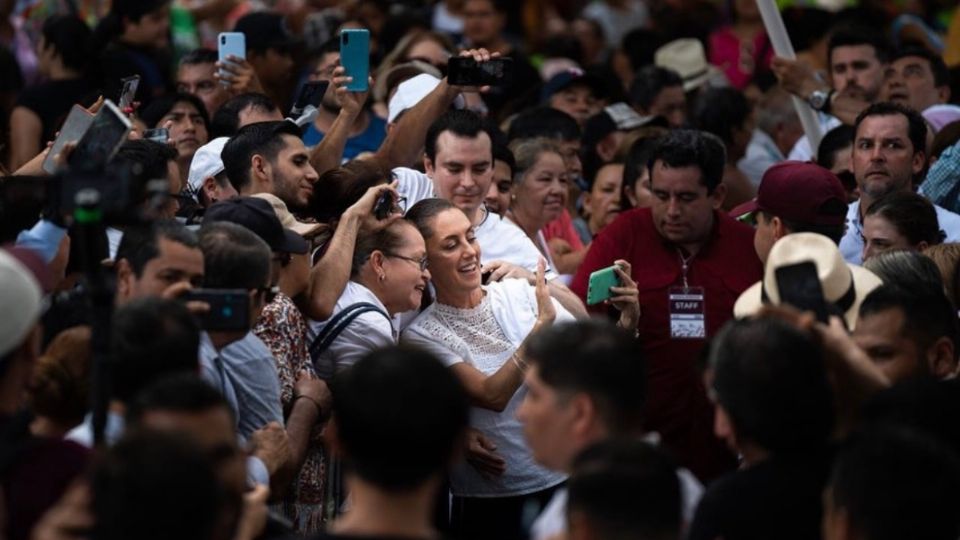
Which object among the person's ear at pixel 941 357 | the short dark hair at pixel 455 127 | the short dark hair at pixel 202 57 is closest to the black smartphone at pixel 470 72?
the short dark hair at pixel 455 127

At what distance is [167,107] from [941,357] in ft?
13.4

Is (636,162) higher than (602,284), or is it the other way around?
(602,284)

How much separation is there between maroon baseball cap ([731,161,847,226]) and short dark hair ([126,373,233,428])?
3.22m

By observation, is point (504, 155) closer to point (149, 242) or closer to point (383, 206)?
point (383, 206)

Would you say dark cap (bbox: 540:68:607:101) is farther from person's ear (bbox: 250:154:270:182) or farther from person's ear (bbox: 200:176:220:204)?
person's ear (bbox: 250:154:270:182)

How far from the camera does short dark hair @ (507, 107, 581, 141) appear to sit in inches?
347

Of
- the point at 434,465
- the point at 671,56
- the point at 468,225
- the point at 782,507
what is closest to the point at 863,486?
the point at 782,507

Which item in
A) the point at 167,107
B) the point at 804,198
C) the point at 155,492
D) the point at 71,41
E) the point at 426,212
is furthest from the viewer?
the point at 71,41

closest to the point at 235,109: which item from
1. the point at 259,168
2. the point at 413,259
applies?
the point at 259,168

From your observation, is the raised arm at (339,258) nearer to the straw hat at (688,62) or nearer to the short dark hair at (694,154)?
the short dark hair at (694,154)

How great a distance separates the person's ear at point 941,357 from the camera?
5031 millimetres

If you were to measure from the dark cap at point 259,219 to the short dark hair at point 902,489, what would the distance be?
2.37 m

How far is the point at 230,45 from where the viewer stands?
26.9 feet

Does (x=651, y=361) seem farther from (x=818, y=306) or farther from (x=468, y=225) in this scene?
(x=818, y=306)
